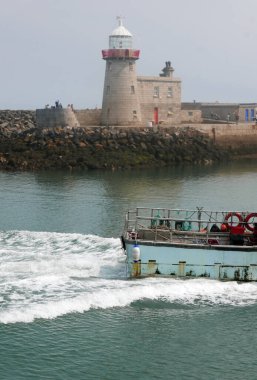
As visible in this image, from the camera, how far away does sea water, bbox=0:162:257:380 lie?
14.1 metres

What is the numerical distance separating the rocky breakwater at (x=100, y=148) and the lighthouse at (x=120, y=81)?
240 centimetres

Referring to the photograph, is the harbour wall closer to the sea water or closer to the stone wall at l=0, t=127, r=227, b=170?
the stone wall at l=0, t=127, r=227, b=170

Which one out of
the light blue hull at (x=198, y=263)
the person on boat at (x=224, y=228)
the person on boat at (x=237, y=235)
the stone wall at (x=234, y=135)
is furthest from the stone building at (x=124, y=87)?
the light blue hull at (x=198, y=263)

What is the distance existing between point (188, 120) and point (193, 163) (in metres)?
11.1

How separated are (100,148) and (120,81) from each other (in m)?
7.06

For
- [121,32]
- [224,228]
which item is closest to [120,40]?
[121,32]

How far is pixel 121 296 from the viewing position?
1767 cm

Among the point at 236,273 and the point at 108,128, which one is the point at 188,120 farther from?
the point at 236,273

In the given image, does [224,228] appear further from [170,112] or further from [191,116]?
[191,116]

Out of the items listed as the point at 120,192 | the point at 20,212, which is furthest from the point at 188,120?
the point at 20,212

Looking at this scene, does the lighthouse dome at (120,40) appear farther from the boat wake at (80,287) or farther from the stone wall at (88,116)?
the boat wake at (80,287)

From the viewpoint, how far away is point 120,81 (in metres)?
54.8

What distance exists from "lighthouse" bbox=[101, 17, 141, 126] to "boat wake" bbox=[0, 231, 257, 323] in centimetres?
3402

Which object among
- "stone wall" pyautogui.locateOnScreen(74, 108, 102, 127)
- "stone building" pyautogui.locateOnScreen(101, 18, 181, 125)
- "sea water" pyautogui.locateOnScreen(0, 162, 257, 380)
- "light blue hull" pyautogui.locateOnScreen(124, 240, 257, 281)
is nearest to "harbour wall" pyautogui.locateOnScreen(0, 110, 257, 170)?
"stone building" pyautogui.locateOnScreen(101, 18, 181, 125)
